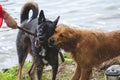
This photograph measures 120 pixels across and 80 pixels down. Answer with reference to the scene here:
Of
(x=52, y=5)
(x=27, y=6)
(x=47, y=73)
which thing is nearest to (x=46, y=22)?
(x=27, y=6)

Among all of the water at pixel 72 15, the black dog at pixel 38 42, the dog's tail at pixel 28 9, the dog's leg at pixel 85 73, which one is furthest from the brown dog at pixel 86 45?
the water at pixel 72 15

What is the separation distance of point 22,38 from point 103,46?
1763 mm

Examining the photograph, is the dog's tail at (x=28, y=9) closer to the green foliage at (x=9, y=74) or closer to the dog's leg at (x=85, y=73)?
the green foliage at (x=9, y=74)

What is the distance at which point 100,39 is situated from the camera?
6781mm

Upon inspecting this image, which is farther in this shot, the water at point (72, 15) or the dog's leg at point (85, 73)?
the water at point (72, 15)

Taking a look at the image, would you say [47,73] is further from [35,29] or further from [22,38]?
[35,29]

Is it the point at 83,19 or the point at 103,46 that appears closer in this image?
the point at 103,46

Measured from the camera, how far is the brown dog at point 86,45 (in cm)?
633

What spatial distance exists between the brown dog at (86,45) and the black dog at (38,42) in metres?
0.27

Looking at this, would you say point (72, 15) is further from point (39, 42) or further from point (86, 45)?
point (86, 45)

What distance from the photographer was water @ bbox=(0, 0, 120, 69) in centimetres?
1163

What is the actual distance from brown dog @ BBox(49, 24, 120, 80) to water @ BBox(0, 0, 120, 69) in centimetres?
393

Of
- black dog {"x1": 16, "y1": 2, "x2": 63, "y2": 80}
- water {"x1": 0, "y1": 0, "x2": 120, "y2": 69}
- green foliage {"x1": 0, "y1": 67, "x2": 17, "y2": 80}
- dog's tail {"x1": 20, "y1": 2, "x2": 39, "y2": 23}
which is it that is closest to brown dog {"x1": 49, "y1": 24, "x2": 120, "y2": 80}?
black dog {"x1": 16, "y1": 2, "x2": 63, "y2": 80}

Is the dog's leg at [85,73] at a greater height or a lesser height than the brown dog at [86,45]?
lesser
